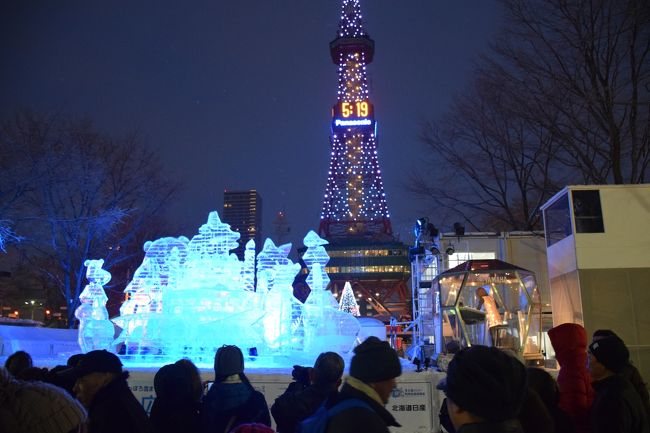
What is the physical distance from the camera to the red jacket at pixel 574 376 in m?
3.40

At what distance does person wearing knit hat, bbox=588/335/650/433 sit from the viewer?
2.86 meters

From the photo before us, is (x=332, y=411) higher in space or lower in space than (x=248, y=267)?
lower

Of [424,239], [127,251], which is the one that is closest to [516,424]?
[424,239]

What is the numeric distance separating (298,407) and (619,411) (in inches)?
82.0

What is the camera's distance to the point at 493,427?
1774mm

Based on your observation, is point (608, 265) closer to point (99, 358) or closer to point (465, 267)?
point (465, 267)

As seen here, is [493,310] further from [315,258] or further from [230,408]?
[230,408]

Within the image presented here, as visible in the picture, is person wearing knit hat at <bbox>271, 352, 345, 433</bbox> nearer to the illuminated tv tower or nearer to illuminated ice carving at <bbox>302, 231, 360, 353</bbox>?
illuminated ice carving at <bbox>302, 231, 360, 353</bbox>

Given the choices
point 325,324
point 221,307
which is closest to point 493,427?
point 325,324

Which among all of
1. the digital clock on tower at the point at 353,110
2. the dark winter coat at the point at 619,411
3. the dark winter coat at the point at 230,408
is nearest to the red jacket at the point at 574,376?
the dark winter coat at the point at 619,411

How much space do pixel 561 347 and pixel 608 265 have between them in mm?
9412

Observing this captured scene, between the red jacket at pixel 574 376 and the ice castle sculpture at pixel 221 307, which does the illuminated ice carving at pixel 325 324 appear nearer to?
the ice castle sculpture at pixel 221 307

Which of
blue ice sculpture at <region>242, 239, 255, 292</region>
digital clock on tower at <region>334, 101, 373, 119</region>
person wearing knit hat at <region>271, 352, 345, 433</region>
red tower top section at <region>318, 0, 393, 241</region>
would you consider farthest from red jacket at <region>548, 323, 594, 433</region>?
digital clock on tower at <region>334, 101, 373, 119</region>

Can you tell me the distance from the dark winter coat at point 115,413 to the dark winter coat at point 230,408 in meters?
0.75
